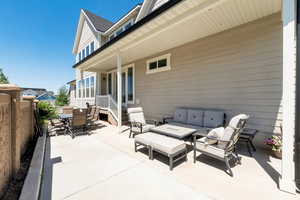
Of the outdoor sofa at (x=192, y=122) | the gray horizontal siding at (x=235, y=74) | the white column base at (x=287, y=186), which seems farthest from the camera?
the outdoor sofa at (x=192, y=122)

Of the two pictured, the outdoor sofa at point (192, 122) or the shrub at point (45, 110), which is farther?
the shrub at point (45, 110)

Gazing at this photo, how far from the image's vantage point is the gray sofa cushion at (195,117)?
4738 mm

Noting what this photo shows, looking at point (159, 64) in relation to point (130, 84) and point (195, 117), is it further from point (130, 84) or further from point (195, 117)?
point (195, 117)

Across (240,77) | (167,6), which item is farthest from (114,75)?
(240,77)

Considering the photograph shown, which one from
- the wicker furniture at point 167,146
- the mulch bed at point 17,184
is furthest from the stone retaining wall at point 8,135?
the wicker furniture at point 167,146

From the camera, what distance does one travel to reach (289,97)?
2.09 meters

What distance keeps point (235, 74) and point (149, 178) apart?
410cm

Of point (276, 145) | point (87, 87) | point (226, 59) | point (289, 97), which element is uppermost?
point (226, 59)

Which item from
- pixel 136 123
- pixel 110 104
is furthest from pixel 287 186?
pixel 110 104

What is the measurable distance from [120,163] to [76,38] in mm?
15872

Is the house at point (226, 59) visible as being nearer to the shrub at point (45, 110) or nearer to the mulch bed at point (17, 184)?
the shrub at point (45, 110)

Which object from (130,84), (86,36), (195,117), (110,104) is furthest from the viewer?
(86,36)

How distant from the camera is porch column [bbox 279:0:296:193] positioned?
2.07 m

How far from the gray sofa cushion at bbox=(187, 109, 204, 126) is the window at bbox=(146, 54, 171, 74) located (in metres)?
2.45
